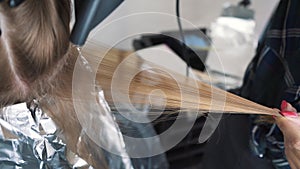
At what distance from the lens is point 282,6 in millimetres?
739

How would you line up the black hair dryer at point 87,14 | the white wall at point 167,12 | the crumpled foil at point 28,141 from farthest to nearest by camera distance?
the white wall at point 167,12 → the crumpled foil at point 28,141 → the black hair dryer at point 87,14

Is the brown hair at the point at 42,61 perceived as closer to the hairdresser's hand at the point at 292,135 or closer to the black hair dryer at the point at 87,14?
the black hair dryer at the point at 87,14

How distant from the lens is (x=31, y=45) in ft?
1.56

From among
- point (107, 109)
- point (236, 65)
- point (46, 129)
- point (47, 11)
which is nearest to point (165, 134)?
point (107, 109)

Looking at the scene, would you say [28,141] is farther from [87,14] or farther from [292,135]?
[292,135]

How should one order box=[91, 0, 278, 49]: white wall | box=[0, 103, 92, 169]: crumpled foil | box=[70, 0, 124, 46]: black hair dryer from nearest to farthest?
box=[70, 0, 124, 46]: black hair dryer < box=[0, 103, 92, 169]: crumpled foil < box=[91, 0, 278, 49]: white wall

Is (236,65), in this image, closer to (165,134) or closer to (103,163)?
(165,134)

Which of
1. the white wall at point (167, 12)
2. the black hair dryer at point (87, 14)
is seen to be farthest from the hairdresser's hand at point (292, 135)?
the white wall at point (167, 12)

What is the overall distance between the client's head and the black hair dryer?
0.11 feet

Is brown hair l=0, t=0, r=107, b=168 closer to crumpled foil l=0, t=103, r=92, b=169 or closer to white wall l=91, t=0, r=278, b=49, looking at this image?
crumpled foil l=0, t=103, r=92, b=169

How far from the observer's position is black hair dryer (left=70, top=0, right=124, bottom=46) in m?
0.44

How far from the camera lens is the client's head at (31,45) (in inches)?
17.7

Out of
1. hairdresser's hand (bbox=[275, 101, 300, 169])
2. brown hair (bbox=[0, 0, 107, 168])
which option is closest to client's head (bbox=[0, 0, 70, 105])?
brown hair (bbox=[0, 0, 107, 168])

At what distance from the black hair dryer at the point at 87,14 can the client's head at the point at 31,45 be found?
0.11 feet
